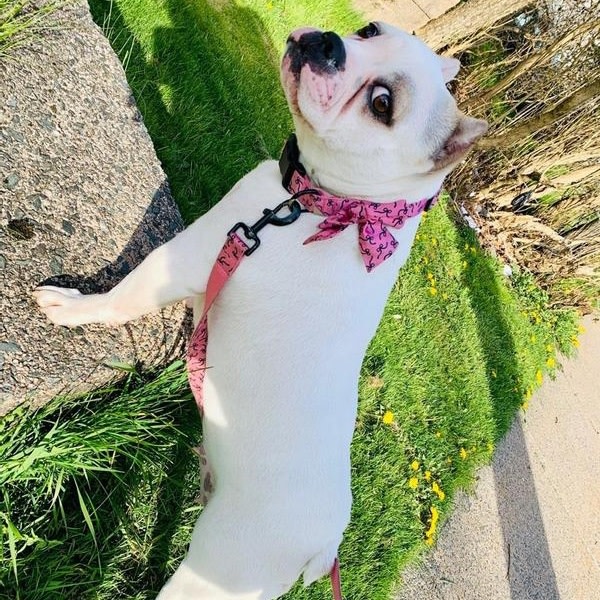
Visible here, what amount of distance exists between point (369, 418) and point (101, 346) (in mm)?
2285

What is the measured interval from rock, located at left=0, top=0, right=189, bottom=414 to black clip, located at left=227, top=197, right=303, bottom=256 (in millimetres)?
843

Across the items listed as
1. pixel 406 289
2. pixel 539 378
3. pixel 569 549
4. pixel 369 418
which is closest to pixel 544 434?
pixel 539 378

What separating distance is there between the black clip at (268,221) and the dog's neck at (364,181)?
14 centimetres

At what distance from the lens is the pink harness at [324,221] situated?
7.50 feet

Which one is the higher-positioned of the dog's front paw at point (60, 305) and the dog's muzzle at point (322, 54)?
the dog's muzzle at point (322, 54)

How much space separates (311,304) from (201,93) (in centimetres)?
272

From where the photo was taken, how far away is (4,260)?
98.8 inches

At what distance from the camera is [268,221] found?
7.63 ft

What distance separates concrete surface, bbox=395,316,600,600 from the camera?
4.35 meters

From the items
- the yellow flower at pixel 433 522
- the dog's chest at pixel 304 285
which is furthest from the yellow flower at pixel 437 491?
the dog's chest at pixel 304 285

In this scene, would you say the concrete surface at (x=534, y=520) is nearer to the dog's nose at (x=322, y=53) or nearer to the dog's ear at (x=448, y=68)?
the dog's ear at (x=448, y=68)

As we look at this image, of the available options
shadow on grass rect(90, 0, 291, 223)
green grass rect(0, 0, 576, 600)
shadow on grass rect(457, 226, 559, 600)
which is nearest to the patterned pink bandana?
green grass rect(0, 0, 576, 600)

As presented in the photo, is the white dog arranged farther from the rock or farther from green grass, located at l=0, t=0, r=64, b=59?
green grass, located at l=0, t=0, r=64, b=59

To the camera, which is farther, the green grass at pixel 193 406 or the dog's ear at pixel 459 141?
the green grass at pixel 193 406
